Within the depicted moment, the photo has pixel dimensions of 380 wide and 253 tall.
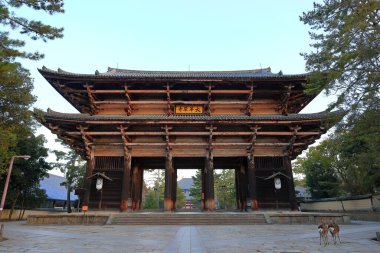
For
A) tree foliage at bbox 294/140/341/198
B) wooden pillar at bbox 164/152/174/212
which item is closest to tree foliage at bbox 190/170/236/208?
tree foliage at bbox 294/140/341/198

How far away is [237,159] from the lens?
20688 mm

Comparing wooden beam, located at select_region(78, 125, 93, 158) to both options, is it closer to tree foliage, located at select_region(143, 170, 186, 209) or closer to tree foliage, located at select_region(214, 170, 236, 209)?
tree foliage, located at select_region(143, 170, 186, 209)

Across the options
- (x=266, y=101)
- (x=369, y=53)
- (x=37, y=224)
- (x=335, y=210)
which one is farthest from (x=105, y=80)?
(x=335, y=210)

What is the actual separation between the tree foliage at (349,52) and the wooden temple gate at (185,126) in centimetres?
725

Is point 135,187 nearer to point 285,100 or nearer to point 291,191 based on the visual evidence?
point 291,191

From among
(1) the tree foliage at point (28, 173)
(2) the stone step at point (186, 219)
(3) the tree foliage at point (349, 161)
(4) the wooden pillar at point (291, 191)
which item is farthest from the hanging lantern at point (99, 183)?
(3) the tree foliage at point (349, 161)

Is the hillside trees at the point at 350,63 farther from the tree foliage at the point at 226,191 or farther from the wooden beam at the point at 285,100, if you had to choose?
the tree foliage at the point at 226,191

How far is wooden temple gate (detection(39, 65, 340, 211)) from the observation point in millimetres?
16516

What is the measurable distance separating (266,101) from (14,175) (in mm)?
21675

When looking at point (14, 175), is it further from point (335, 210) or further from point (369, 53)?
point (335, 210)

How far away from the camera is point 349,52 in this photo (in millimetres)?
8133

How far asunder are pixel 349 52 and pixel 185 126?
1114 centimetres

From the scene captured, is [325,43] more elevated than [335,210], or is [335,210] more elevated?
[325,43]

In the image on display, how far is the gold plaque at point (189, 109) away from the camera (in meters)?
18.4
